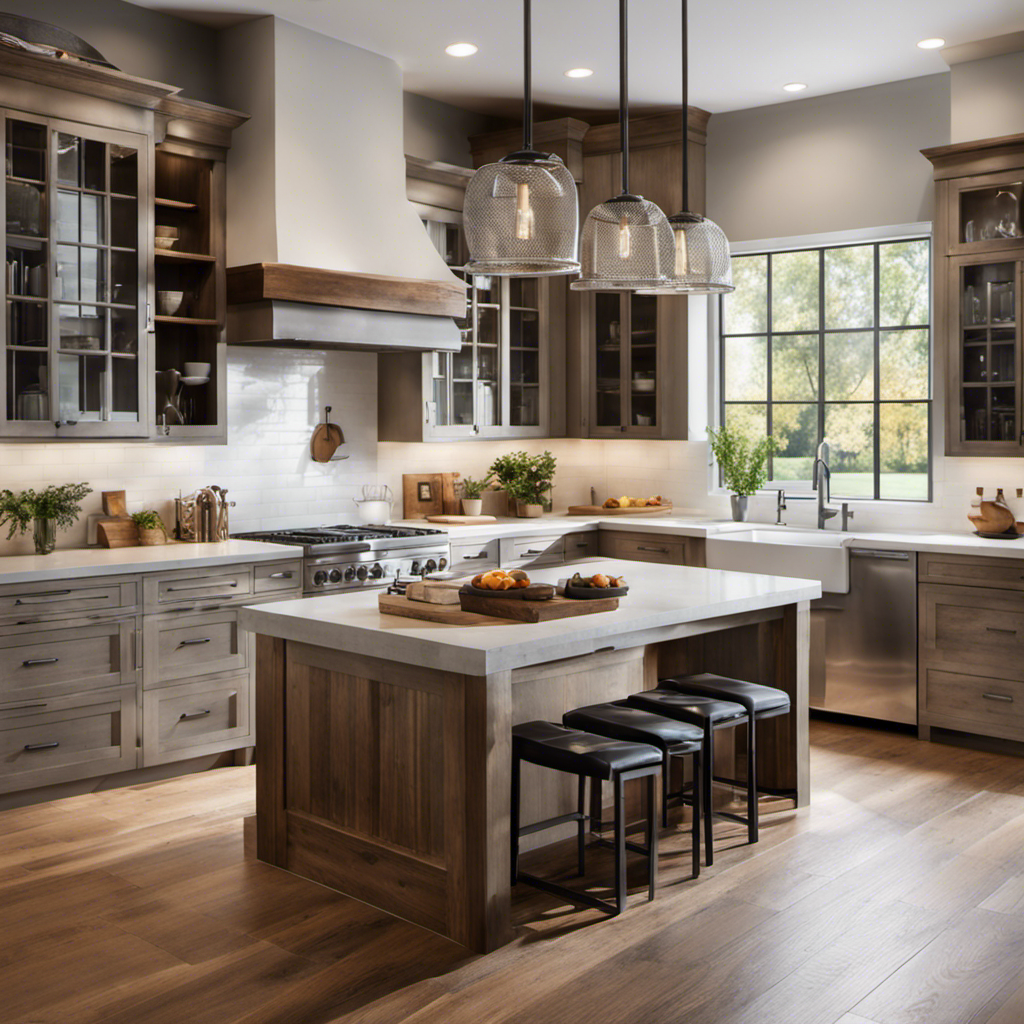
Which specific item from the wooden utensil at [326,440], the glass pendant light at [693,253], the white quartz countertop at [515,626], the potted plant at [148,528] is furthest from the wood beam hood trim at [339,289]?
the glass pendant light at [693,253]

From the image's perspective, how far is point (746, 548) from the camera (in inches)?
249

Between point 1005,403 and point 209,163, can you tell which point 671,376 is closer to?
point 1005,403

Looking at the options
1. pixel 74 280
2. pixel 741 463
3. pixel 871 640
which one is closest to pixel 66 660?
pixel 74 280

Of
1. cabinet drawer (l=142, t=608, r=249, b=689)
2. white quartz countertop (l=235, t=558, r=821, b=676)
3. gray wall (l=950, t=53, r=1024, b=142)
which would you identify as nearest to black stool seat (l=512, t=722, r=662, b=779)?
white quartz countertop (l=235, t=558, r=821, b=676)

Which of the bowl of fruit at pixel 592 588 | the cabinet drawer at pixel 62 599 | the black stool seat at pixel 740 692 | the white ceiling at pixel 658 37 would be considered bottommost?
the black stool seat at pixel 740 692

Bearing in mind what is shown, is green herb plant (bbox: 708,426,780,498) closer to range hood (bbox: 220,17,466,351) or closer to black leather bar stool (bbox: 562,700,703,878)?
range hood (bbox: 220,17,466,351)

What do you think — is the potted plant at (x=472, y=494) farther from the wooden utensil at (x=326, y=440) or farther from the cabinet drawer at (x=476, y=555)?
the wooden utensil at (x=326, y=440)

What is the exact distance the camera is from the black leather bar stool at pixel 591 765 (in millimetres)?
3445

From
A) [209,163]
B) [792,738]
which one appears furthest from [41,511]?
[792,738]

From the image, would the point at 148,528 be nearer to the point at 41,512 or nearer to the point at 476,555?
the point at 41,512

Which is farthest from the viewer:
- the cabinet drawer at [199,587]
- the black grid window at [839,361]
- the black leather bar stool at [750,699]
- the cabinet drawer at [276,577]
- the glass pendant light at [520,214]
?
the black grid window at [839,361]

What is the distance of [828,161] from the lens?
6719 mm

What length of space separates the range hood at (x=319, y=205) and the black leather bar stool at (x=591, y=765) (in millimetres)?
2716

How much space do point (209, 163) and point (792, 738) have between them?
12.7 feet
